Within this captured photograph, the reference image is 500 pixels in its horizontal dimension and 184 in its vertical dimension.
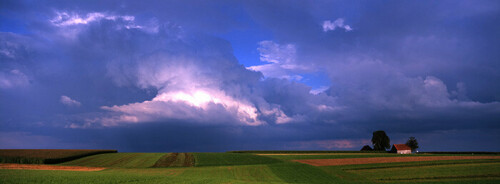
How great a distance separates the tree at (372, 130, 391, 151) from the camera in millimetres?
124438

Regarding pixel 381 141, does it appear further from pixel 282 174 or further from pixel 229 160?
pixel 282 174

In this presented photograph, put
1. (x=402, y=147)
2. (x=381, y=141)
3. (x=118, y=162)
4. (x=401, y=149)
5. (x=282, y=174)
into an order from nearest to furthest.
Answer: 1. (x=282, y=174)
2. (x=118, y=162)
3. (x=401, y=149)
4. (x=402, y=147)
5. (x=381, y=141)

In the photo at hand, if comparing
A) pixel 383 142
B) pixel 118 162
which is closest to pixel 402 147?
pixel 383 142

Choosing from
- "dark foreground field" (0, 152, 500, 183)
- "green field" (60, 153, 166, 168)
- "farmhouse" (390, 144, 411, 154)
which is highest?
"dark foreground field" (0, 152, 500, 183)

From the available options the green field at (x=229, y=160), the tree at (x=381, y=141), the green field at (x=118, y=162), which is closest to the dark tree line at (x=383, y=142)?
the tree at (x=381, y=141)

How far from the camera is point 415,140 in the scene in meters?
126

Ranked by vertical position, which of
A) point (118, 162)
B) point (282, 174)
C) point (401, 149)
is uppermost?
point (282, 174)

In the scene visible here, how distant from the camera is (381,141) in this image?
410 feet

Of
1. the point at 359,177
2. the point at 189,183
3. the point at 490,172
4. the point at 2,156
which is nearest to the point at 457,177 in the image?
the point at 490,172

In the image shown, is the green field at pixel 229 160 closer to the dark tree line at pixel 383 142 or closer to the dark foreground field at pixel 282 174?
the dark foreground field at pixel 282 174

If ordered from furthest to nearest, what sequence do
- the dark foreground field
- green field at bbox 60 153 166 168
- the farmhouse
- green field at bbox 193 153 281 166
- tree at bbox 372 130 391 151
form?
tree at bbox 372 130 391 151
the farmhouse
green field at bbox 193 153 281 166
green field at bbox 60 153 166 168
the dark foreground field

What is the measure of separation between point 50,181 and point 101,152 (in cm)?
7200

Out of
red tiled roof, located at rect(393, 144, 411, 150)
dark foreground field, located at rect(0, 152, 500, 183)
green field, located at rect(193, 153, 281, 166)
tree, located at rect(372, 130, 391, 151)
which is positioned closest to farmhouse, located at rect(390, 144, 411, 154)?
red tiled roof, located at rect(393, 144, 411, 150)

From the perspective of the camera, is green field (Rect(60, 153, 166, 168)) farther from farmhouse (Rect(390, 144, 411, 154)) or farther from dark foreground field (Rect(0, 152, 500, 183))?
farmhouse (Rect(390, 144, 411, 154))
